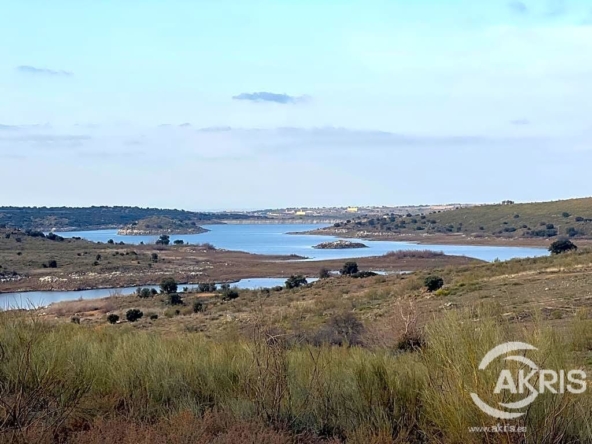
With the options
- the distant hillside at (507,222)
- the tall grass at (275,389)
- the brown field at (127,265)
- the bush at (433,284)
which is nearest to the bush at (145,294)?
the brown field at (127,265)

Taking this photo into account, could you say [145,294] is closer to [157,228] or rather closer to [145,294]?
[145,294]

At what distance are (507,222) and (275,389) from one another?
113m

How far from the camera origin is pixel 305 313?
2583 cm

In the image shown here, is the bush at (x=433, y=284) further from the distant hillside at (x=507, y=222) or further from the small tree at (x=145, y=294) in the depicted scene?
the distant hillside at (x=507, y=222)

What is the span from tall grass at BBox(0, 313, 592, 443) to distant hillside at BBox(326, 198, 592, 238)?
91.4 m

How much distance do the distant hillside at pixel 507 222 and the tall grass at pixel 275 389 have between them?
9141 centimetres

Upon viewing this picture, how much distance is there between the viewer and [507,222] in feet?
375

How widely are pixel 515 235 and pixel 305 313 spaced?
83839 mm

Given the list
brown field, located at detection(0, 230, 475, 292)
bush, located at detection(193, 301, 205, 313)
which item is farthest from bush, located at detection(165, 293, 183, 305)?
brown field, located at detection(0, 230, 475, 292)

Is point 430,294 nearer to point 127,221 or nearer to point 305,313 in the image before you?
point 305,313

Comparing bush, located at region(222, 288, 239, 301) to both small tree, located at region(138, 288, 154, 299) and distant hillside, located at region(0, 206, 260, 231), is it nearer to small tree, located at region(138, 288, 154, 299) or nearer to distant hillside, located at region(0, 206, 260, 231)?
small tree, located at region(138, 288, 154, 299)

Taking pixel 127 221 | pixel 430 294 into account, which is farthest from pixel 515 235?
pixel 127 221

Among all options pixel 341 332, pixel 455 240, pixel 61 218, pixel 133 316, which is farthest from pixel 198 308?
pixel 61 218

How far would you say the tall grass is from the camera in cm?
612
